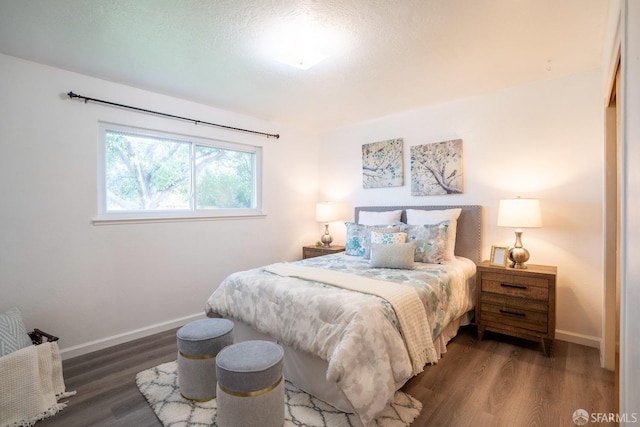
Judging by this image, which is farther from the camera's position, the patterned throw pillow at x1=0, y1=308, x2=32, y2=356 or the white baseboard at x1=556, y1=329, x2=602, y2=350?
the white baseboard at x1=556, y1=329, x2=602, y2=350

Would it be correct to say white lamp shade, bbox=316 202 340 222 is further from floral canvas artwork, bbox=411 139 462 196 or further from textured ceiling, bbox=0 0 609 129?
textured ceiling, bbox=0 0 609 129

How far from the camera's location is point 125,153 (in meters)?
2.94

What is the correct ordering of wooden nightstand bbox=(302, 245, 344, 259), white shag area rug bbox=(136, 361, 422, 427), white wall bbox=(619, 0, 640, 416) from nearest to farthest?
white wall bbox=(619, 0, 640, 416)
white shag area rug bbox=(136, 361, 422, 427)
wooden nightstand bbox=(302, 245, 344, 259)

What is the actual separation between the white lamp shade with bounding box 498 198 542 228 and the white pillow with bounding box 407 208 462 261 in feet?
1.78

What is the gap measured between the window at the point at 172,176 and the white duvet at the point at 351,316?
50.5 inches

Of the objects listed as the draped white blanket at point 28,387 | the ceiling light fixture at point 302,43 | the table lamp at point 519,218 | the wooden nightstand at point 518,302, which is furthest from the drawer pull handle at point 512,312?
the draped white blanket at point 28,387

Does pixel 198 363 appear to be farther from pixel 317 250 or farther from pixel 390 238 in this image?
pixel 317 250

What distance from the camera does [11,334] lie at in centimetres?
199

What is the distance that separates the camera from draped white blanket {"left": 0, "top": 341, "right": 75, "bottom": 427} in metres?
1.73

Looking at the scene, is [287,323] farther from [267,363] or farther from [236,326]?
[236,326]

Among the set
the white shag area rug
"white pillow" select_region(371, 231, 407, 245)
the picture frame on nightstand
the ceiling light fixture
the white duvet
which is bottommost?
the white shag area rug

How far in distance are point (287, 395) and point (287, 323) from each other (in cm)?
47

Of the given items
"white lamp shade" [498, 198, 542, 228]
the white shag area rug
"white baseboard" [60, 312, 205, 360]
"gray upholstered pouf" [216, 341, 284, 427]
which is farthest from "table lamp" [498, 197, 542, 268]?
"white baseboard" [60, 312, 205, 360]

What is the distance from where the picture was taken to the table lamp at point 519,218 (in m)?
2.56
